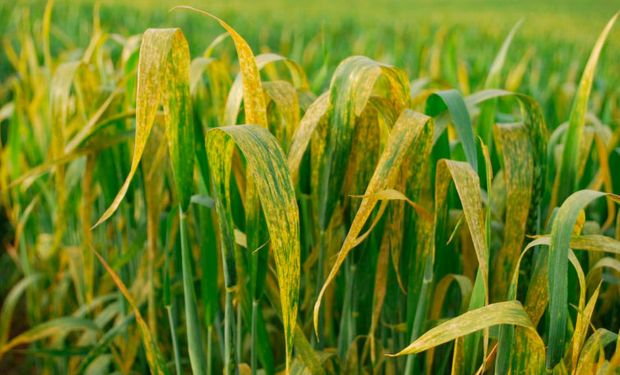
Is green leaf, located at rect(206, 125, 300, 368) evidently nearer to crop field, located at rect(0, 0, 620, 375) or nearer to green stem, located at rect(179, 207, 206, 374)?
crop field, located at rect(0, 0, 620, 375)

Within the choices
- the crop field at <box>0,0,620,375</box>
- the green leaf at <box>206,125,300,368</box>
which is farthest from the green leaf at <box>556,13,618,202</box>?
the green leaf at <box>206,125,300,368</box>

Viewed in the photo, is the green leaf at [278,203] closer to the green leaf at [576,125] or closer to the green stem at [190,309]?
the green stem at [190,309]

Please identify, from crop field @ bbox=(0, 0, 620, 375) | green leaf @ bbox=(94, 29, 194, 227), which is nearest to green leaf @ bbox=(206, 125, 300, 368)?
crop field @ bbox=(0, 0, 620, 375)

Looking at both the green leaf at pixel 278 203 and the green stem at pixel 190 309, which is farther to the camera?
the green stem at pixel 190 309

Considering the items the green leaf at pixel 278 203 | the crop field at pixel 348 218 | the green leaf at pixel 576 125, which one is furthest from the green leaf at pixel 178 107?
the green leaf at pixel 576 125

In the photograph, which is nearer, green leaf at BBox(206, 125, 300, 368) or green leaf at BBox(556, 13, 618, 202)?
green leaf at BBox(206, 125, 300, 368)

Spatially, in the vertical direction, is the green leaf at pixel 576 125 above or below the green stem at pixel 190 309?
above

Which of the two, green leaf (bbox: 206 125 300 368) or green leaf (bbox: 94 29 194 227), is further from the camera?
green leaf (bbox: 94 29 194 227)

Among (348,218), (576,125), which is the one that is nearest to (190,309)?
(348,218)

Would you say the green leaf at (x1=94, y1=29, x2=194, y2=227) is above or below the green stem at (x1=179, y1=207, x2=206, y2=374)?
above

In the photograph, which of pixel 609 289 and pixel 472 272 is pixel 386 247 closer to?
pixel 472 272

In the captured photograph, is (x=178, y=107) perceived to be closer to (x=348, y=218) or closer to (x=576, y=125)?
(x=348, y=218)

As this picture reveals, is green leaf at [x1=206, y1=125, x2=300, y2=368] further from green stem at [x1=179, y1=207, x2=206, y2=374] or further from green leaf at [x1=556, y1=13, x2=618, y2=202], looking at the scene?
green leaf at [x1=556, y1=13, x2=618, y2=202]

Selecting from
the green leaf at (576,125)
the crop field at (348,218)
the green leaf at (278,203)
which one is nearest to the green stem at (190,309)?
the crop field at (348,218)
